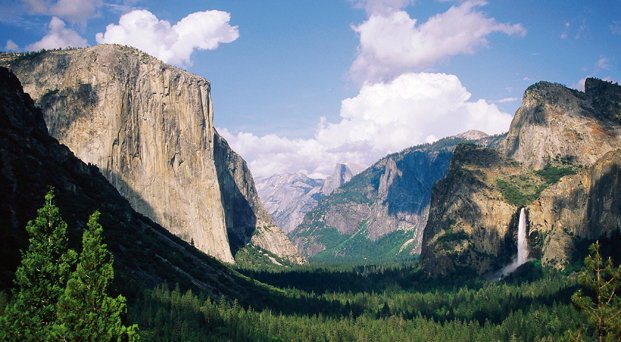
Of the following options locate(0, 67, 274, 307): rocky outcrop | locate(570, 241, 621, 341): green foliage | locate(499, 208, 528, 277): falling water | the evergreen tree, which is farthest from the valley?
A: locate(570, 241, 621, 341): green foliage

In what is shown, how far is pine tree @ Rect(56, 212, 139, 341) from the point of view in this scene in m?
34.4

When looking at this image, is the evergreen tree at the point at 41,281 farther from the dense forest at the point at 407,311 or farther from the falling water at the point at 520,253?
the falling water at the point at 520,253

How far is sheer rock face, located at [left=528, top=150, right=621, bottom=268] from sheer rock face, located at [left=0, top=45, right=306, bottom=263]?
132 meters

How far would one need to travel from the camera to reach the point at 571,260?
164 m

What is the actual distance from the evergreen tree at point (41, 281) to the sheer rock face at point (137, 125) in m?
128

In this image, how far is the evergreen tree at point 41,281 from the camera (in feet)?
120

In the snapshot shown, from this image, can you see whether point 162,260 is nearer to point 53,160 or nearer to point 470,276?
point 53,160

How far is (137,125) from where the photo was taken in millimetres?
171875

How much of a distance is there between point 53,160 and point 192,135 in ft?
264

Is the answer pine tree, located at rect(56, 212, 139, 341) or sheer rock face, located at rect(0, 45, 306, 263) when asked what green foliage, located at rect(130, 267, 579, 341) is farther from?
sheer rock face, located at rect(0, 45, 306, 263)

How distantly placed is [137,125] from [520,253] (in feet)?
536

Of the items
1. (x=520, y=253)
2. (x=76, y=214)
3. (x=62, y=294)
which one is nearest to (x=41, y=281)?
(x=62, y=294)

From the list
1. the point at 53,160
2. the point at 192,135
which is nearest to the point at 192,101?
the point at 192,135

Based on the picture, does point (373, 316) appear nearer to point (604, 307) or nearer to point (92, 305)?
point (604, 307)
